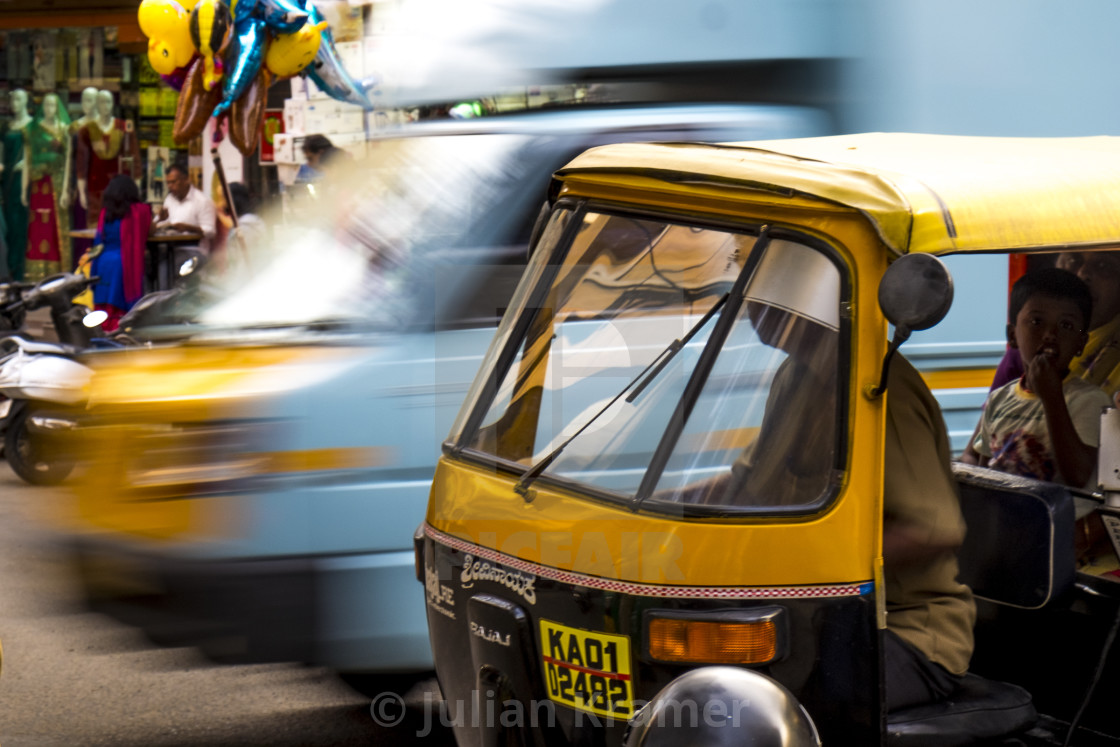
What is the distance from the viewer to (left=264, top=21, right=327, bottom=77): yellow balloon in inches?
266

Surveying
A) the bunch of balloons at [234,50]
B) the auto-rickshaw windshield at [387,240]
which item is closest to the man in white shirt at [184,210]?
the bunch of balloons at [234,50]

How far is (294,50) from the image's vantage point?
22.7 feet

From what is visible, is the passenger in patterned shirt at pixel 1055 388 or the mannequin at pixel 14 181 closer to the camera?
the passenger in patterned shirt at pixel 1055 388

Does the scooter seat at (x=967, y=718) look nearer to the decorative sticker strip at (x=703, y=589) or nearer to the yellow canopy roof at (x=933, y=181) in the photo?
the decorative sticker strip at (x=703, y=589)

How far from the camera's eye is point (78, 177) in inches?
A: 538

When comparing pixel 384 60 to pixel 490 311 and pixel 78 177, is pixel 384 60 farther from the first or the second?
pixel 78 177

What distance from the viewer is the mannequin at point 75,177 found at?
532 inches

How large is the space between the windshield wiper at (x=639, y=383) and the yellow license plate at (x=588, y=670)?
0.30 meters

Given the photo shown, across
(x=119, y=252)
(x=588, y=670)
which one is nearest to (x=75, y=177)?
(x=119, y=252)

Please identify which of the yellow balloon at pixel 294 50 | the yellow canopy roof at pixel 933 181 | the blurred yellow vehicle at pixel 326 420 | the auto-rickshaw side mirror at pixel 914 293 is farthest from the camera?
the yellow balloon at pixel 294 50

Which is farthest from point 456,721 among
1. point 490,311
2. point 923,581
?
point 490,311

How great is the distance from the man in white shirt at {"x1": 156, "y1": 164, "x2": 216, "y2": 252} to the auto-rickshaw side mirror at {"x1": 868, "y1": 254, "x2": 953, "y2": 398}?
9970 mm

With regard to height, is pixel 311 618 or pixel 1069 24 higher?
pixel 1069 24

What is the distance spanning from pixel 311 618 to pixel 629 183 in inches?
76.1
